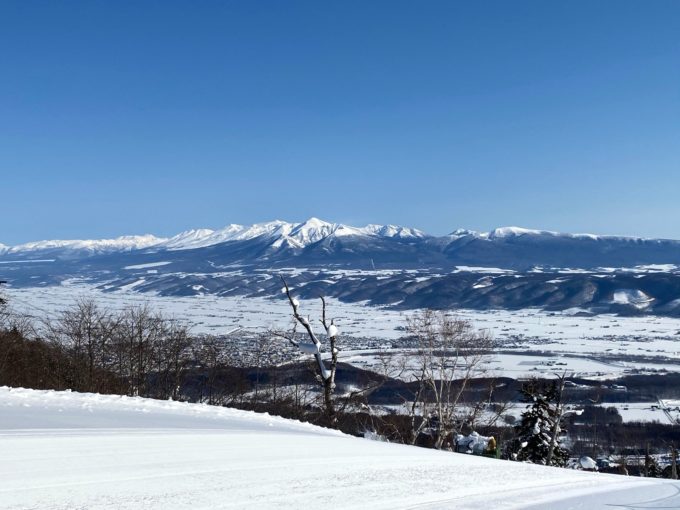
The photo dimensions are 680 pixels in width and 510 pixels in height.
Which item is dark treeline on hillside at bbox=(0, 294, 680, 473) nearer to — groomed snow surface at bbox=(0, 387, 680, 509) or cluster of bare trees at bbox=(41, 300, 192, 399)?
cluster of bare trees at bbox=(41, 300, 192, 399)

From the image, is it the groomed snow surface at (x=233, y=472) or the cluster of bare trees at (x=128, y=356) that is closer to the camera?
the groomed snow surface at (x=233, y=472)

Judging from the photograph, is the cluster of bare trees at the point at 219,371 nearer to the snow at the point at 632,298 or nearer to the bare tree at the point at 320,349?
the bare tree at the point at 320,349

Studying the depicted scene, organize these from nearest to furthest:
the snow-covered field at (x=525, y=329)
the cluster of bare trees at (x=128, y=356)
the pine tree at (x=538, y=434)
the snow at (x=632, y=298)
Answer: the cluster of bare trees at (x=128, y=356) → the pine tree at (x=538, y=434) → the snow-covered field at (x=525, y=329) → the snow at (x=632, y=298)

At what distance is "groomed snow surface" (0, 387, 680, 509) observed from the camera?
584cm

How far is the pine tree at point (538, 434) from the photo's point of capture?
27031 mm

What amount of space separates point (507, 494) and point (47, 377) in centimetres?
1954

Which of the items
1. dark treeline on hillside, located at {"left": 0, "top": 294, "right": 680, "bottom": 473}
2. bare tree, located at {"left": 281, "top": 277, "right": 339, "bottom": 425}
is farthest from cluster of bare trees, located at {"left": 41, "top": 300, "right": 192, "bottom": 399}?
bare tree, located at {"left": 281, "top": 277, "right": 339, "bottom": 425}

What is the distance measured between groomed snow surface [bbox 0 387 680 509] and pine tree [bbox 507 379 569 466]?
18863 millimetres

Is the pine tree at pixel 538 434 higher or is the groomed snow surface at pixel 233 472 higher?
the groomed snow surface at pixel 233 472

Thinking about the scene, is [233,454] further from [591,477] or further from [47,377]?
[47,377]

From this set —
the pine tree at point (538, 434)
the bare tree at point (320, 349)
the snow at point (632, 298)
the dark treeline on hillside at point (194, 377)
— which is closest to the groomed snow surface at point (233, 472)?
the bare tree at point (320, 349)

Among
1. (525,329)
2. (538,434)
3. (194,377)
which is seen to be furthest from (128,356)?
(525,329)

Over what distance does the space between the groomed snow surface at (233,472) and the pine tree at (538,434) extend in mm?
18863

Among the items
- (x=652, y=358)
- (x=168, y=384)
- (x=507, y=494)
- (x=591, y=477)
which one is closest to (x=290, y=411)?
(x=168, y=384)
